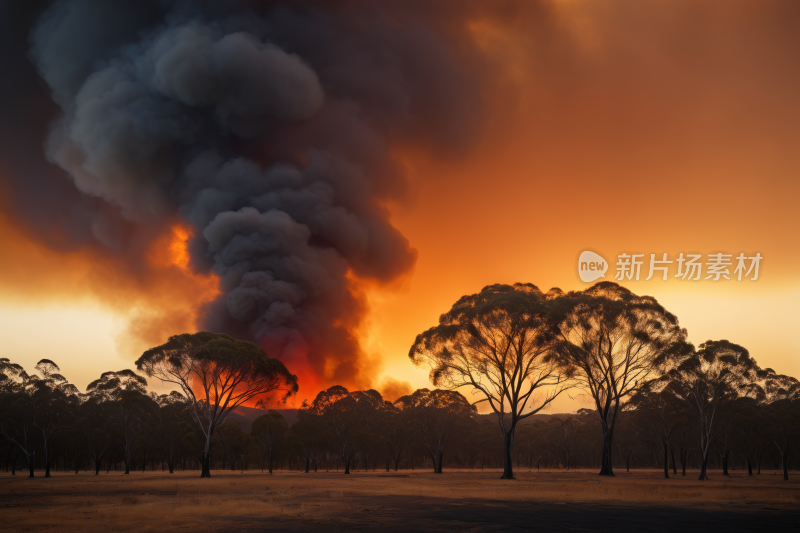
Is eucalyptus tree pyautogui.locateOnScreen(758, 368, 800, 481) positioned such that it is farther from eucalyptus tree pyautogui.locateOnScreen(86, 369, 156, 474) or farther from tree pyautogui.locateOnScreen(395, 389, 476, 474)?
eucalyptus tree pyautogui.locateOnScreen(86, 369, 156, 474)

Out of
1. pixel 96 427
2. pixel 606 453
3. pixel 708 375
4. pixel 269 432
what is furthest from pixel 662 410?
pixel 96 427

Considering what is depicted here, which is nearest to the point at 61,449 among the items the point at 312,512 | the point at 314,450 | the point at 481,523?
the point at 314,450

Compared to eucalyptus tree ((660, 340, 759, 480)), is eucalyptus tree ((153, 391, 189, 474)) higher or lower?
lower

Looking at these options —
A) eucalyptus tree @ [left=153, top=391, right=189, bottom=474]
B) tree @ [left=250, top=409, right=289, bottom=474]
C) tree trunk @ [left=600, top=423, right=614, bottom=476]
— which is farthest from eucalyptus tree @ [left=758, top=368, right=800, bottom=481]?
eucalyptus tree @ [left=153, top=391, right=189, bottom=474]

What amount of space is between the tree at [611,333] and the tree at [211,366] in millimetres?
28389

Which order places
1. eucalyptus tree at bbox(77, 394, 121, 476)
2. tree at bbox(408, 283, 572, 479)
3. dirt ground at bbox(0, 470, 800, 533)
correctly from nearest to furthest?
dirt ground at bbox(0, 470, 800, 533), tree at bbox(408, 283, 572, 479), eucalyptus tree at bbox(77, 394, 121, 476)

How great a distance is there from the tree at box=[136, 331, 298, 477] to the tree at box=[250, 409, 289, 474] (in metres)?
33.3

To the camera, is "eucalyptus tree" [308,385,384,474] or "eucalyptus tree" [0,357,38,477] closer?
"eucalyptus tree" [0,357,38,477]

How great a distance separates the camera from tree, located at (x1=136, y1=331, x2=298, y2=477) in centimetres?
4838

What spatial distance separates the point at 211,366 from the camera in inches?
1917

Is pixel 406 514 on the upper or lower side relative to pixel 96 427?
upper

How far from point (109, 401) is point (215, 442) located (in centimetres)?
2735

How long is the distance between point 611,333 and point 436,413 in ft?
130

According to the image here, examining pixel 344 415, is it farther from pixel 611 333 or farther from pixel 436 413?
pixel 611 333
